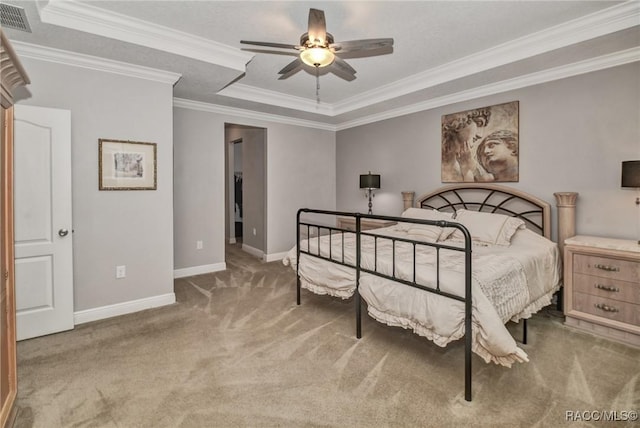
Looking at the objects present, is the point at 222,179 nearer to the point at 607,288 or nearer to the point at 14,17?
the point at 14,17

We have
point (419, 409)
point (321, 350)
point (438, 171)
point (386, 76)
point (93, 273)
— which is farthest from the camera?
point (438, 171)

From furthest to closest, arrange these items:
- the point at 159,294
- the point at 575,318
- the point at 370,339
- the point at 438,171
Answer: the point at 438,171 → the point at 159,294 → the point at 575,318 → the point at 370,339

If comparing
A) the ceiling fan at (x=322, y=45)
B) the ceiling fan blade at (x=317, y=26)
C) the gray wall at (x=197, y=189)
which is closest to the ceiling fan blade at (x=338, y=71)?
the ceiling fan at (x=322, y=45)

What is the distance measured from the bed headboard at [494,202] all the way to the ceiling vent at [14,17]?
4.63 metres

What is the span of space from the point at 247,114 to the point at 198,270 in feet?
8.59

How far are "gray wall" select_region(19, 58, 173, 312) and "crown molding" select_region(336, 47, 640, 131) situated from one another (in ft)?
11.3

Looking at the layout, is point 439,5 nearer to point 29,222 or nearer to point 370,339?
point 370,339

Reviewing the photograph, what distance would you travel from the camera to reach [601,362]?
2.38 m

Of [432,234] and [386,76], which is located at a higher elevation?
[386,76]

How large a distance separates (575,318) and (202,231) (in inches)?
184

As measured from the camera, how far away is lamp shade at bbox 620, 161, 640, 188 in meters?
2.68

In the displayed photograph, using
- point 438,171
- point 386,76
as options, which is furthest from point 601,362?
point 386,76

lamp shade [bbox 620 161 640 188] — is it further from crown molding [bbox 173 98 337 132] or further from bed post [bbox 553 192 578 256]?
crown molding [bbox 173 98 337 132]

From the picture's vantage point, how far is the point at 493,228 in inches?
132
